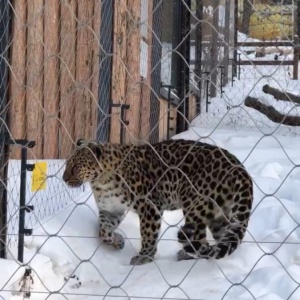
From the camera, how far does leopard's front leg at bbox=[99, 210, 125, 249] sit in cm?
249

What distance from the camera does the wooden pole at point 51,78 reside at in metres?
2.71

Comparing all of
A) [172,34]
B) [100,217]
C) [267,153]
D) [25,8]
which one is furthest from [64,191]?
[172,34]

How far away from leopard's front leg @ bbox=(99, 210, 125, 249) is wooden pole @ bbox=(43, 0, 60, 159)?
0.41 metres

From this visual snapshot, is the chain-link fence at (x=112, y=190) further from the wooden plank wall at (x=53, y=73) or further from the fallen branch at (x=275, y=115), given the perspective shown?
the fallen branch at (x=275, y=115)

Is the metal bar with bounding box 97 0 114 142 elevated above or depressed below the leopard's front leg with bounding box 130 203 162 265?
above

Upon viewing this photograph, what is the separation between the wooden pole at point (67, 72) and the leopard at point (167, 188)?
41 cm

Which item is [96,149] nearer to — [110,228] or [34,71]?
[110,228]

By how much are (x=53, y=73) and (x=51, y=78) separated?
31mm

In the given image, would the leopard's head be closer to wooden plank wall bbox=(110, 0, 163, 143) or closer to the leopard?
the leopard

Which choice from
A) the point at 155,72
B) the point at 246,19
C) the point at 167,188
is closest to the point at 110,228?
the point at 167,188

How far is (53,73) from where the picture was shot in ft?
9.09

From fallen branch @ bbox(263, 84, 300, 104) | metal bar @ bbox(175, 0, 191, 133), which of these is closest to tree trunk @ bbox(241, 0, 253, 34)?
metal bar @ bbox(175, 0, 191, 133)

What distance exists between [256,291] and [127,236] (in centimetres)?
92

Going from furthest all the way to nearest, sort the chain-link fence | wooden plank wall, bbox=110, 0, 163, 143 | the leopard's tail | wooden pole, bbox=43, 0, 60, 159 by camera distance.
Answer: wooden plank wall, bbox=110, 0, 163, 143 → wooden pole, bbox=43, 0, 60, 159 → the leopard's tail → the chain-link fence
